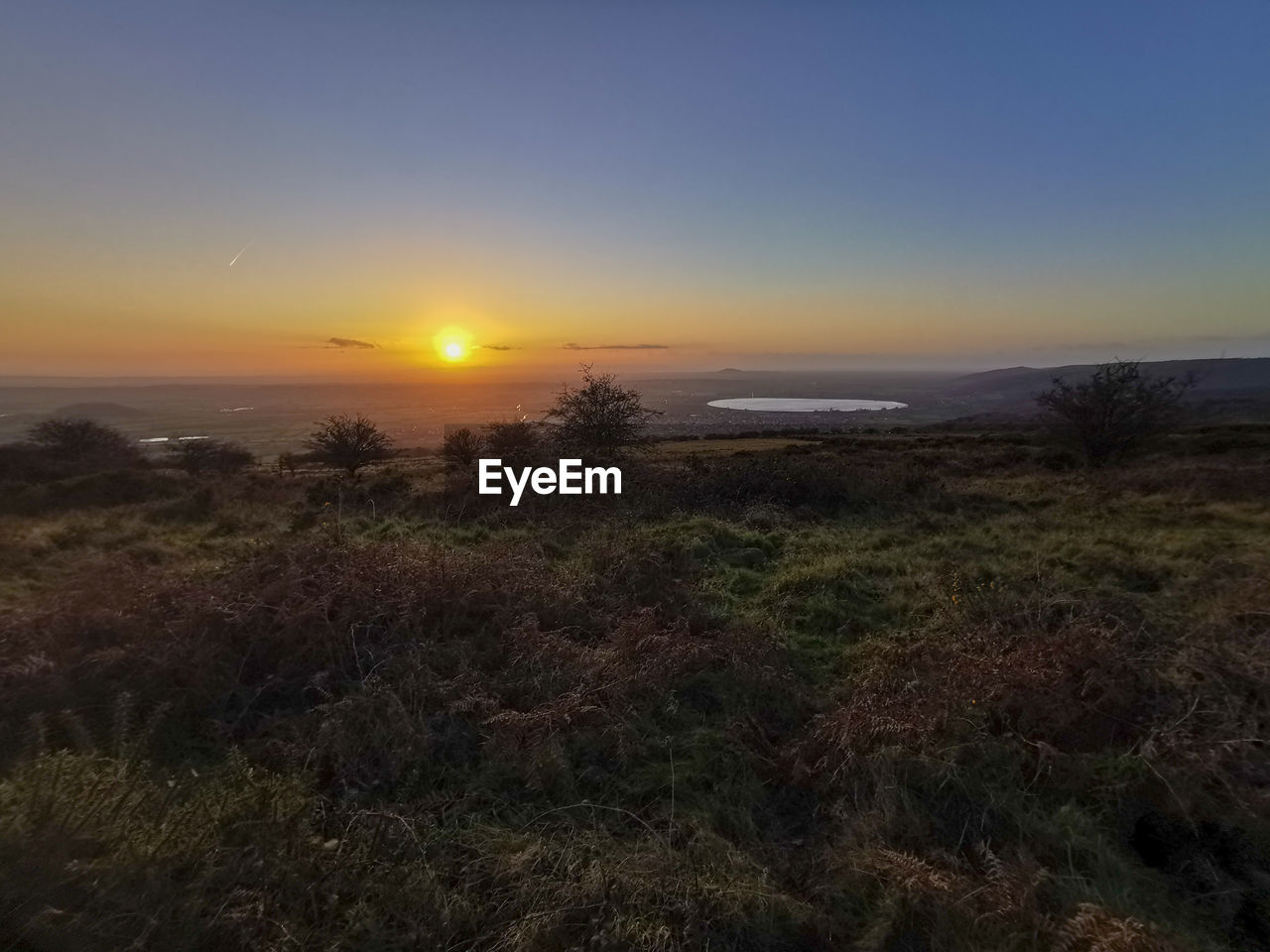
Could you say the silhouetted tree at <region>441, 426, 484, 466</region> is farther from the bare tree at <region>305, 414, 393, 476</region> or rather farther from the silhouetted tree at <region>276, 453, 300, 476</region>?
the silhouetted tree at <region>276, 453, 300, 476</region>

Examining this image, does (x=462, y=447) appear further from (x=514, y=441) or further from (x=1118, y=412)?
(x=1118, y=412)

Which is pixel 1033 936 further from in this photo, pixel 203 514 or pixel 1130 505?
pixel 203 514

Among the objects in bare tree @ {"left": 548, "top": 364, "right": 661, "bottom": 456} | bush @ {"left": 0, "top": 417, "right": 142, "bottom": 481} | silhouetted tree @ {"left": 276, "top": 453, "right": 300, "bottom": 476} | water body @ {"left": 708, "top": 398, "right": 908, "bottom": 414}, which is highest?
water body @ {"left": 708, "top": 398, "right": 908, "bottom": 414}

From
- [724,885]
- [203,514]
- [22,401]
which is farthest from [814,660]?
[22,401]

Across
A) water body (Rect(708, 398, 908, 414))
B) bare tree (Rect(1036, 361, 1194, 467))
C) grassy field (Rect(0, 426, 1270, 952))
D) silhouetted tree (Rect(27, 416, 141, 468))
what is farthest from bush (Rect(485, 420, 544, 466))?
water body (Rect(708, 398, 908, 414))

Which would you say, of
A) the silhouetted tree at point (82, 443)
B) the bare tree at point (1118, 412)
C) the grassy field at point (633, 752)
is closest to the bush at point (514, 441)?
the grassy field at point (633, 752)

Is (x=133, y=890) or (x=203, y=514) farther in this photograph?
(x=203, y=514)

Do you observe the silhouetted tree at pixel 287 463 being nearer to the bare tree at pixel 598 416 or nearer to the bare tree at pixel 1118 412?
the bare tree at pixel 598 416
